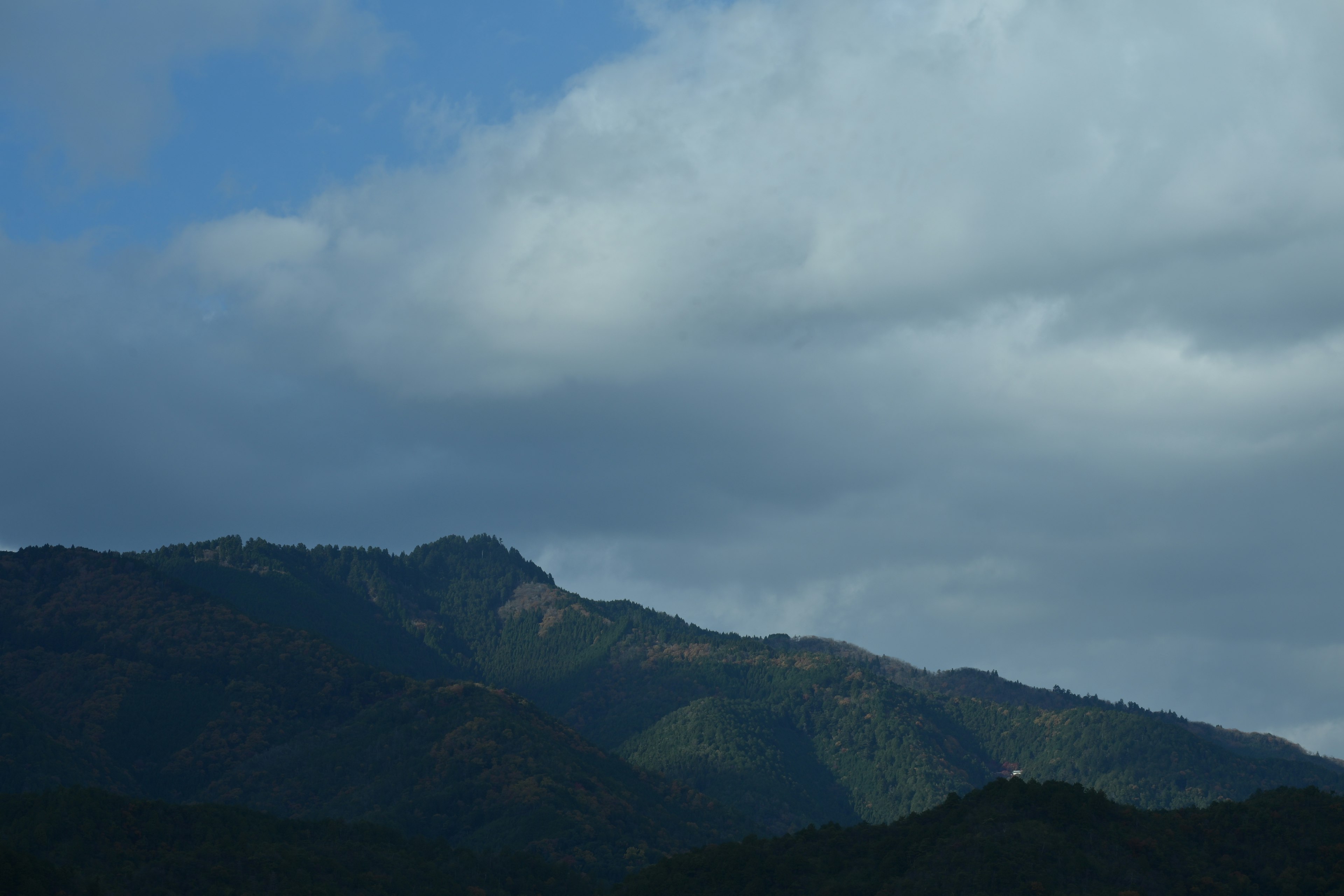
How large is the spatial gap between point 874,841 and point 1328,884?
46239 mm

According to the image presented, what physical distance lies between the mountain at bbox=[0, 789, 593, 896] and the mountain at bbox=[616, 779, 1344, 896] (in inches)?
1520

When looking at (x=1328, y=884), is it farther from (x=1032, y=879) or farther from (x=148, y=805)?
(x=148, y=805)

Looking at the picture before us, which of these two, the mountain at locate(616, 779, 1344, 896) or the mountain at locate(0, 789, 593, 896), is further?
the mountain at locate(0, 789, 593, 896)

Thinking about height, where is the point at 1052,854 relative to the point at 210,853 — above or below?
above

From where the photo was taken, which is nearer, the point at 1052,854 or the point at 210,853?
the point at 1052,854

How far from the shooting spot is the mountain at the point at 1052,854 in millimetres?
132500

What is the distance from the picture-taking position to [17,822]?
542 feet

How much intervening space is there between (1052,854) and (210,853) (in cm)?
9687

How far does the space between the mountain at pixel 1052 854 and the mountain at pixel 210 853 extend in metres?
38.6

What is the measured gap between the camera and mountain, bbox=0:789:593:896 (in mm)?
153875

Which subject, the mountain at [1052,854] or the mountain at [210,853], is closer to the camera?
the mountain at [1052,854]

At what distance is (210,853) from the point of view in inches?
6319

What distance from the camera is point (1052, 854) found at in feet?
445

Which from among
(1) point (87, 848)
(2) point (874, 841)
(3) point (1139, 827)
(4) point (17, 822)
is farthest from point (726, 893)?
(4) point (17, 822)
